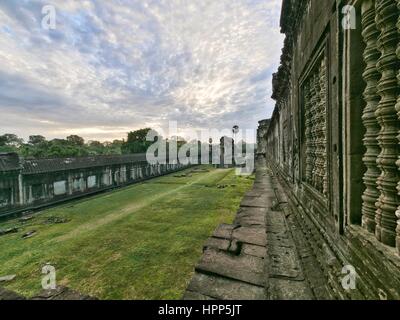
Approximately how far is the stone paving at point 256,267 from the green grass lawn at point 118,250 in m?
2.22

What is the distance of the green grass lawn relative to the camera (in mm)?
4629

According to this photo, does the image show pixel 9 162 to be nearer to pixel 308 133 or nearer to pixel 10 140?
pixel 308 133

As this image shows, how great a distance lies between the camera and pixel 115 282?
4.71 m

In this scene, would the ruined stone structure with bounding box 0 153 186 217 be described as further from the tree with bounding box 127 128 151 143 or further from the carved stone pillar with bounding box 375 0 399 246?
the tree with bounding box 127 128 151 143

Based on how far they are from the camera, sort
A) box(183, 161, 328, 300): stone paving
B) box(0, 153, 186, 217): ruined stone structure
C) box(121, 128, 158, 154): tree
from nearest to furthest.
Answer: box(183, 161, 328, 300): stone paving, box(0, 153, 186, 217): ruined stone structure, box(121, 128, 158, 154): tree

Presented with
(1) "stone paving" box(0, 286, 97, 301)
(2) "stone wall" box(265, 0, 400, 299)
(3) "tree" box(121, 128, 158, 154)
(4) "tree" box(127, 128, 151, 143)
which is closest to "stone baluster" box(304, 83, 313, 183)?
(2) "stone wall" box(265, 0, 400, 299)

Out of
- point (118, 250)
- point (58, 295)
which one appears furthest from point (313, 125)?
point (118, 250)

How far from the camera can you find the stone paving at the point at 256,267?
185 cm

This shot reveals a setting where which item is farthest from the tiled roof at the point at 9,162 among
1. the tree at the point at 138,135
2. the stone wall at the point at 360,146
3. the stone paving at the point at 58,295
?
the tree at the point at 138,135

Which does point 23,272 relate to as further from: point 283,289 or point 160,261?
point 283,289

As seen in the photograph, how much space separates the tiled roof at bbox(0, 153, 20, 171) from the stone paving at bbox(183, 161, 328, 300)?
15705 mm

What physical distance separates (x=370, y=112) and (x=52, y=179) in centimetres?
1894

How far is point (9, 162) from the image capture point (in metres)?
13.1
